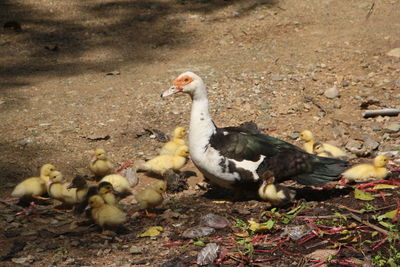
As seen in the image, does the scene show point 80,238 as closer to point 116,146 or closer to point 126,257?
point 126,257

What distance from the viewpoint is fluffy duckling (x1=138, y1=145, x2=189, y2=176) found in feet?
19.6

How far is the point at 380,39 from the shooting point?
9305 millimetres

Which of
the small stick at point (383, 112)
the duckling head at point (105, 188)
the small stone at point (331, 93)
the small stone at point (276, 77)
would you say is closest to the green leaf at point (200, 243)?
the duckling head at point (105, 188)

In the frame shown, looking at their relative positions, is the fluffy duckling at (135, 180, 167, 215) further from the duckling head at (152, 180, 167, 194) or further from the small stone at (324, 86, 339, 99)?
the small stone at (324, 86, 339, 99)

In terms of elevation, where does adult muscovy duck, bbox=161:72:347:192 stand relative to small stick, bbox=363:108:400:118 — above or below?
above

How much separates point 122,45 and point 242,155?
5.40 metres

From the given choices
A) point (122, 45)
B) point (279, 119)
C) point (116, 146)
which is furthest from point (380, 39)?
point (116, 146)

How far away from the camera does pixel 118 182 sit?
5633 millimetres

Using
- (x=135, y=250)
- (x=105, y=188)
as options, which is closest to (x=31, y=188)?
(x=105, y=188)

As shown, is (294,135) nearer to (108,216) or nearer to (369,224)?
(369,224)

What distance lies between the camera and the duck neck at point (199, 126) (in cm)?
532

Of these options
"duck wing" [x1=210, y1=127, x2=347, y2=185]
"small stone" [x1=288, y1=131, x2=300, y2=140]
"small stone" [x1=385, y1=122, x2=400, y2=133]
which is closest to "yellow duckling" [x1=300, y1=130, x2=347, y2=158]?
"small stone" [x1=288, y1=131, x2=300, y2=140]

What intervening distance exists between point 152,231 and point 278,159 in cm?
130

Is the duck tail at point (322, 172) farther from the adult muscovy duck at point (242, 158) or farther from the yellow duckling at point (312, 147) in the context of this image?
the yellow duckling at point (312, 147)
